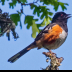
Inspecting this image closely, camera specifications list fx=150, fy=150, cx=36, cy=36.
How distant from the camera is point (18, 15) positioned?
3.30 meters

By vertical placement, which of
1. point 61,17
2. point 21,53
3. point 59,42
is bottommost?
point 21,53

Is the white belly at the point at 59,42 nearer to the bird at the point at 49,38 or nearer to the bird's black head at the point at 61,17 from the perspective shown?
the bird at the point at 49,38

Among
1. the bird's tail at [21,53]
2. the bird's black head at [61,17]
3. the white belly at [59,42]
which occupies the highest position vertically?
the bird's black head at [61,17]

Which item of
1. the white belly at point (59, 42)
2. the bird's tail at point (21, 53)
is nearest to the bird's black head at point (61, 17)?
the white belly at point (59, 42)

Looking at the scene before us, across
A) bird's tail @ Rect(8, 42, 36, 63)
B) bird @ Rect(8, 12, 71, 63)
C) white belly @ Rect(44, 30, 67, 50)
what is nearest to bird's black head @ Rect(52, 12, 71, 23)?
bird @ Rect(8, 12, 71, 63)

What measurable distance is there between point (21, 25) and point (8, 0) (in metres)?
0.78

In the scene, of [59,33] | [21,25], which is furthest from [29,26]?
[59,33]

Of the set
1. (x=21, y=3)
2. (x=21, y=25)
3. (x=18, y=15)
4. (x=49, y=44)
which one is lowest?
(x=49, y=44)

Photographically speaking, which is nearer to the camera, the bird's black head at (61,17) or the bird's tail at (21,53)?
the bird's tail at (21,53)

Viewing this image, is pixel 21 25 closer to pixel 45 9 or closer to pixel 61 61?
pixel 45 9

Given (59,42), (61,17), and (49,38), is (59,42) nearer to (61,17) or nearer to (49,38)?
(49,38)

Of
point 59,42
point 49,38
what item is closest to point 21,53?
point 49,38

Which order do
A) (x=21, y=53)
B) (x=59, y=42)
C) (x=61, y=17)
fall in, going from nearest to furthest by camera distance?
(x=59, y=42) < (x=21, y=53) < (x=61, y=17)

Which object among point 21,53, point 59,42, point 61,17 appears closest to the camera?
point 59,42
